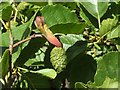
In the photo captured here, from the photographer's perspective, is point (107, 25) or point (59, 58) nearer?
point (59, 58)

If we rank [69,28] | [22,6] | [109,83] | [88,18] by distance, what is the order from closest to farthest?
[109,83], [69,28], [88,18], [22,6]

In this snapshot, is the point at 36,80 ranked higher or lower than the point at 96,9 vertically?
lower

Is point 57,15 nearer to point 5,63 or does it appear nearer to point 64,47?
point 64,47

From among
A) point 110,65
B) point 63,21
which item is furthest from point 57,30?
point 110,65

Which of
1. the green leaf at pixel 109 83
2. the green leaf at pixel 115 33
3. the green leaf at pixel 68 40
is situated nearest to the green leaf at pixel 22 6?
the green leaf at pixel 68 40

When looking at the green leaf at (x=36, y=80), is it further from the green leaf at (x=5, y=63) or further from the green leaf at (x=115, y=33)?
the green leaf at (x=115, y=33)

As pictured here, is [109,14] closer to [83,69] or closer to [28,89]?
[83,69]

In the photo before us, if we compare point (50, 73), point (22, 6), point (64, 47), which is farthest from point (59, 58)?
point (22, 6)
